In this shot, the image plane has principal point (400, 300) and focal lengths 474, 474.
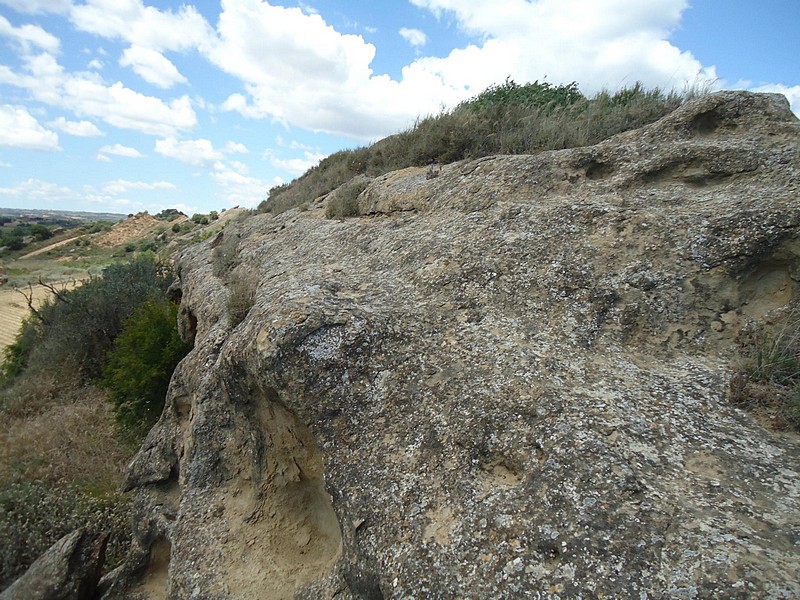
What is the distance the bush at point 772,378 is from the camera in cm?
318

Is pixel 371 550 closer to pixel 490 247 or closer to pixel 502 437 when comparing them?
pixel 502 437

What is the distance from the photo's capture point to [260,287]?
19.7 feet

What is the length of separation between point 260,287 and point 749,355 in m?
5.08

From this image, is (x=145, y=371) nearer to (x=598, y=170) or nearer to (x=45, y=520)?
(x=45, y=520)

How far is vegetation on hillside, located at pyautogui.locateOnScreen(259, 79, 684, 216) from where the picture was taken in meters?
7.53

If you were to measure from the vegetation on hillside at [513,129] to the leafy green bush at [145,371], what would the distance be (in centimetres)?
378

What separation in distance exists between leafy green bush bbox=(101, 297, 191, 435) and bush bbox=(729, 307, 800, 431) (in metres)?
8.69

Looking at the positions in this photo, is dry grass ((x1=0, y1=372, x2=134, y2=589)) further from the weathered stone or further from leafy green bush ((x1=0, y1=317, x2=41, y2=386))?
leafy green bush ((x1=0, y1=317, x2=41, y2=386))

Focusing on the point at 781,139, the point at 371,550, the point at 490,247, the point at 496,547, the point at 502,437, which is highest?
the point at 781,139

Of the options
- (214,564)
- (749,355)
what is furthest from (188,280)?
(749,355)

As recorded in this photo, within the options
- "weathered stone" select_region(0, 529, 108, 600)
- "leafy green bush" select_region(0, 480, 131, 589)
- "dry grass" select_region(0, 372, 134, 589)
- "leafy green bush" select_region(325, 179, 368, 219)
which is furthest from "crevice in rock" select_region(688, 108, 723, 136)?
"dry grass" select_region(0, 372, 134, 589)

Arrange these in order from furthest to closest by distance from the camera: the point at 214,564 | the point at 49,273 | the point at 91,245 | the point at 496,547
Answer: the point at 91,245, the point at 49,273, the point at 214,564, the point at 496,547

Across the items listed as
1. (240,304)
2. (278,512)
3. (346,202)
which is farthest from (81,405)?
(278,512)

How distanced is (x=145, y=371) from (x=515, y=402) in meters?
7.71
